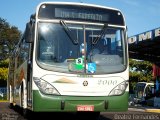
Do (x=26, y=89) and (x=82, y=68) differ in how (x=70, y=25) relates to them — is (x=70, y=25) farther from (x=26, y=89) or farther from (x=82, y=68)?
(x=26, y=89)

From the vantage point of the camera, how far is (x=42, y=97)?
10664 mm

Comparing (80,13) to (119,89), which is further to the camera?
(80,13)

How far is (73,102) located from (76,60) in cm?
109

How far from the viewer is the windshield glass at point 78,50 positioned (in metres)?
10.9

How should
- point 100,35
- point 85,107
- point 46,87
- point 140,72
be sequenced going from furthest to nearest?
point 140,72 → point 100,35 → point 85,107 → point 46,87

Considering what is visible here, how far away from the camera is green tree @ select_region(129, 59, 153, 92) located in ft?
201

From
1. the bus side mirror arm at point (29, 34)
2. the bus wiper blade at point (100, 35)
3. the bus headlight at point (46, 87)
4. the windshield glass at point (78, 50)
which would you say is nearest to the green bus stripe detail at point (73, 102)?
the bus headlight at point (46, 87)

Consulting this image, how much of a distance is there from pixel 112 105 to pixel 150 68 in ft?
170

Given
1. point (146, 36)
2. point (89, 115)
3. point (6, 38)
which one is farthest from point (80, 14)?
point (6, 38)

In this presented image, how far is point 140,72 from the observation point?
6219cm

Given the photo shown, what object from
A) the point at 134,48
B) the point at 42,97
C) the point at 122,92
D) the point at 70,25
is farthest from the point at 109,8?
the point at 134,48

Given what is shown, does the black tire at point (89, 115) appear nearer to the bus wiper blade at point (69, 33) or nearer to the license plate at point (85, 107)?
the license plate at point (85, 107)

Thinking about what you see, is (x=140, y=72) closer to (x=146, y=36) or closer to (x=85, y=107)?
(x=146, y=36)

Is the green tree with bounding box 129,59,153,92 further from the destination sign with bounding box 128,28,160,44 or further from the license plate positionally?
the license plate
